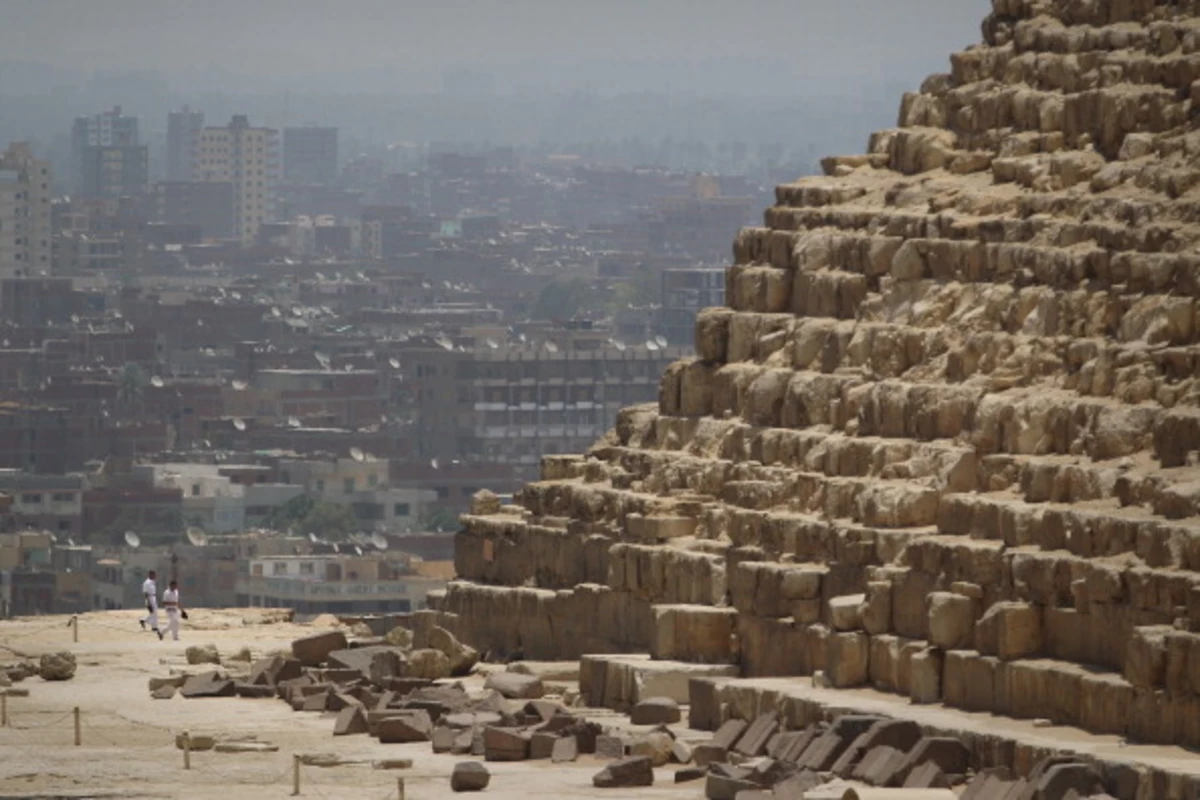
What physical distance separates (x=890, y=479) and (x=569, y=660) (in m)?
7.72

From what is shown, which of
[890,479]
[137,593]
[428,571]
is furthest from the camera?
[137,593]

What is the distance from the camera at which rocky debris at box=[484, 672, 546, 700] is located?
6053 cm

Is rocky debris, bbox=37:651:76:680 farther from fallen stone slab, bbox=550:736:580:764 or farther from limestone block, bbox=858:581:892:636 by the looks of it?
limestone block, bbox=858:581:892:636

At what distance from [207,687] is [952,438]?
35.7ft

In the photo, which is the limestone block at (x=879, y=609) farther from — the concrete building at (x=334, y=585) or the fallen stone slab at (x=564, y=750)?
the concrete building at (x=334, y=585)

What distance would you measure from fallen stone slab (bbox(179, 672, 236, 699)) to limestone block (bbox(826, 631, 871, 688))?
34.9ft

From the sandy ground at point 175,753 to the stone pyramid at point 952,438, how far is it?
3.54m

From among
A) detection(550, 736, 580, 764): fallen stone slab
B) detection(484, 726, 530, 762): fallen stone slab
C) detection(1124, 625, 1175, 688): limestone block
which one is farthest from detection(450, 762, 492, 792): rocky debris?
detection(1124, 625, 1175, 688): limestone block

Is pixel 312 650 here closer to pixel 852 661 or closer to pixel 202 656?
pixel 202 656

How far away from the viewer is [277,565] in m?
138

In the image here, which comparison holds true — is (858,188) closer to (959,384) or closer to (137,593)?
(959,384)

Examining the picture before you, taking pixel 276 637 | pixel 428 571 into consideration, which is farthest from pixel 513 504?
pixel 428 571

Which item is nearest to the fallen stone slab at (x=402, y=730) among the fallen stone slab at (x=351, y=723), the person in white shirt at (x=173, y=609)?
the fallen stone slab at (x=351, y=723)

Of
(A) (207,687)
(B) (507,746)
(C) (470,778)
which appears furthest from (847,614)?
(A) (207,687)
